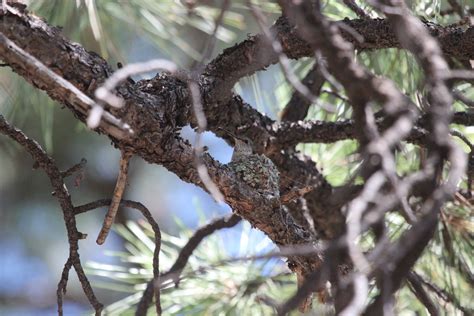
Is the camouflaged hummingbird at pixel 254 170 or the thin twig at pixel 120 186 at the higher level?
the thin twig at pixel 120 186

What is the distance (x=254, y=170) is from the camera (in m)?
1.24

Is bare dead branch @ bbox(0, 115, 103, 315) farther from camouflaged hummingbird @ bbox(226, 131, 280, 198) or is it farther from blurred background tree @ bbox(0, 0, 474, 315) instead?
camouflaged hummingbird @ bbox(226, 131, 280, 198)

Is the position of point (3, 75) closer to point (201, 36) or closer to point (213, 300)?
point (213, 300)

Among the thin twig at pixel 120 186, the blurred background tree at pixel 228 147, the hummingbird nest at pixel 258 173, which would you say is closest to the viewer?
the thin twig at pixel 120 186

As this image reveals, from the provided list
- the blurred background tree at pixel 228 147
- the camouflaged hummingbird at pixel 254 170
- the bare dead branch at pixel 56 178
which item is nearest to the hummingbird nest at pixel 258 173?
the camouflaged hummingbird at pixel 254 170

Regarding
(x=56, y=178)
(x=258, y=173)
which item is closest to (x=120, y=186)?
(x=56, y=178)

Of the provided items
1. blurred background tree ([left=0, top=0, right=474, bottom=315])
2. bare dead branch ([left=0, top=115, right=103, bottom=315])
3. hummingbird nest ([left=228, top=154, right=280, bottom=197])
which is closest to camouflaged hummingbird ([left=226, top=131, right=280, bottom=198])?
hummingbird nest ([left=228, top=154, right=280, bottom=197])

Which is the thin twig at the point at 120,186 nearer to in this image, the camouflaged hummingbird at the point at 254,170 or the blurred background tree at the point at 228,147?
the blurred background tree at the point at 228,147

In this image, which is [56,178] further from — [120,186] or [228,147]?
[228,147]

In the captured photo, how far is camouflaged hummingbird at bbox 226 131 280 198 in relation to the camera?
1.20 m

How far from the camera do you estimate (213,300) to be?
1.71 metres

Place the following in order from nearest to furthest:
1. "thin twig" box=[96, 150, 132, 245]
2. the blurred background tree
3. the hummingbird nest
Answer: "thin twig" box=[96, 150, 132, 245] < the hummingbird nest < the blurred background tree

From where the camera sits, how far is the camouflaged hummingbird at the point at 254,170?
120 centimetres

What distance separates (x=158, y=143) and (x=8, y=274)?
2892mm
